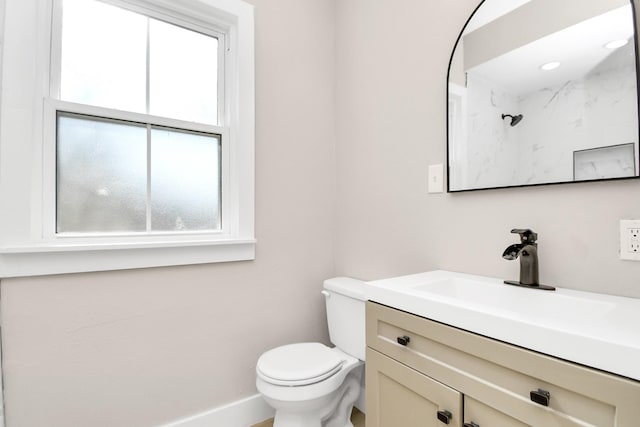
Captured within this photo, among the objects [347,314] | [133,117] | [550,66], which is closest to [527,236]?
[550,66]

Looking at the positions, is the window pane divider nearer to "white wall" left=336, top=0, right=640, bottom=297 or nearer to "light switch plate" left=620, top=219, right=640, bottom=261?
"white wall" left=336, top=0, right=640, bottom=297

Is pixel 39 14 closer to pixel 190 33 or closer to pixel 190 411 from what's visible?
pixel 190 33

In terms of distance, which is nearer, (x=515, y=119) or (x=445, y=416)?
(x=445, y=416)

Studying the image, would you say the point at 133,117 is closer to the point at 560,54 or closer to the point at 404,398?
the point at 404,398

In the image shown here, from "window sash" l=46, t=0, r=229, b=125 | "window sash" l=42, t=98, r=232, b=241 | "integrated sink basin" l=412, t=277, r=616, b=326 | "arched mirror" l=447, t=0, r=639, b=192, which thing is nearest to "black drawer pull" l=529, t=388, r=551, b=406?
"integrated sink basin" l=412, t=277, r=616, b=326

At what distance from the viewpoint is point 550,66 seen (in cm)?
106

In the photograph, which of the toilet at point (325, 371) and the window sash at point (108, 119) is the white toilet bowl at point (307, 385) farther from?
the window sash at point (108, 119)

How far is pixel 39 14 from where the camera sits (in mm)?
1181

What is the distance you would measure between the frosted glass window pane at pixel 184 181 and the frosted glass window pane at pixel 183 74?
123 mm

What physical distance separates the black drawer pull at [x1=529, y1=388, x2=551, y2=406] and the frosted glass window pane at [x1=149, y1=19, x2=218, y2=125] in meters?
1.69

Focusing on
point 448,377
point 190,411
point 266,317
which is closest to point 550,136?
point 448,377

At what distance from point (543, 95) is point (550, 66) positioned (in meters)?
0.10

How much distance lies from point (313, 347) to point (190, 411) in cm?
65

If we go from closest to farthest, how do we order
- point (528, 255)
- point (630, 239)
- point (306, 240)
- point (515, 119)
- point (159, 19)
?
point (630, 239) < point (528, 255) < point (515, 119) < point (159, 19) < point (306, 240)
